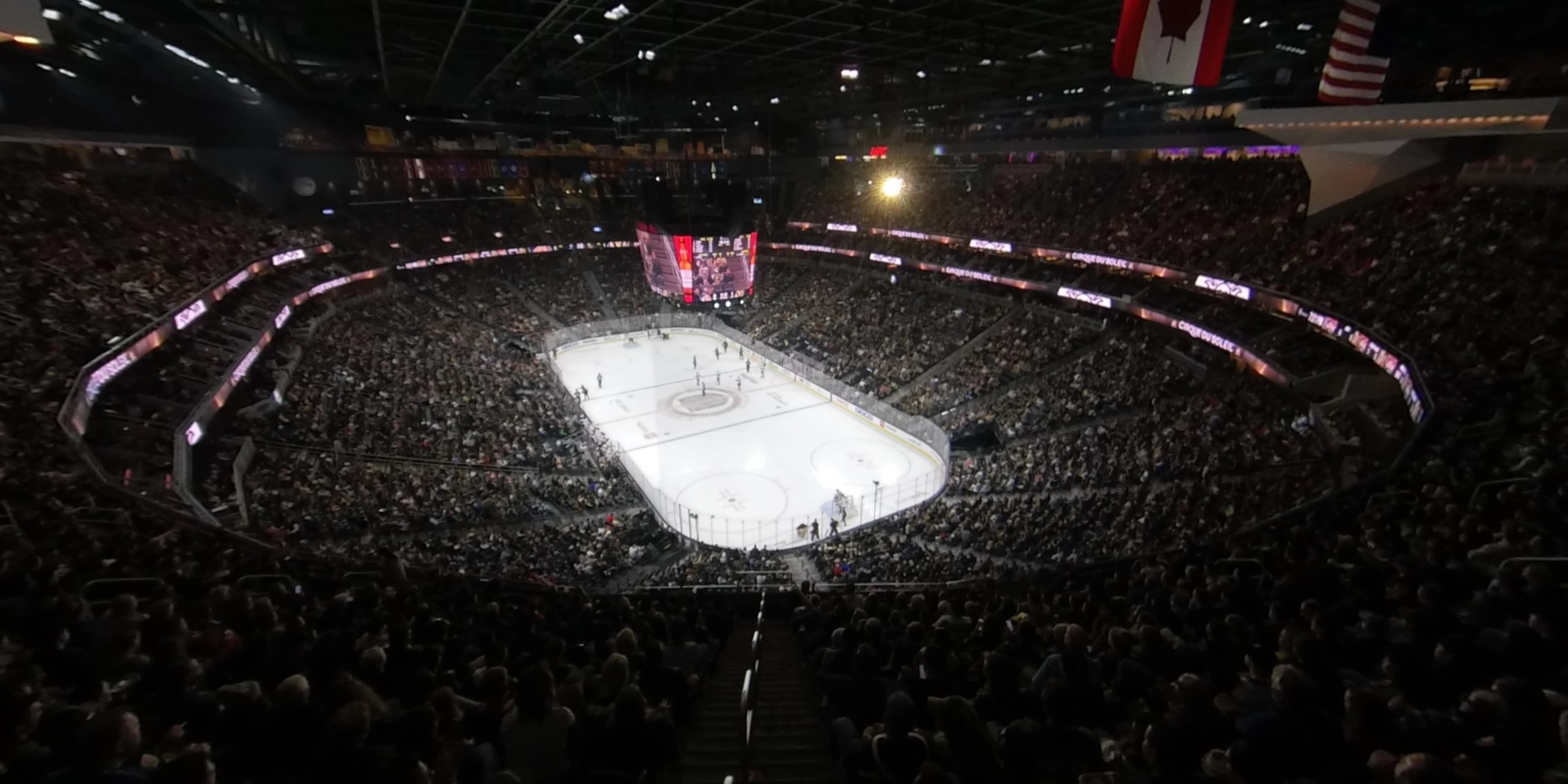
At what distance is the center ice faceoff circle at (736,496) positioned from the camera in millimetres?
19656

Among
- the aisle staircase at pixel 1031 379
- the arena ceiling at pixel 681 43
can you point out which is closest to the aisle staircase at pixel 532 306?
the arena ceiling at pixel 681 43

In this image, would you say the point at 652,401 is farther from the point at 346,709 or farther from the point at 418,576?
the point at 346,709

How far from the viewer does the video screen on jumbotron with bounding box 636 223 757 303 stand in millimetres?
26297

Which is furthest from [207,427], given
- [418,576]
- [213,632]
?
[213,632]

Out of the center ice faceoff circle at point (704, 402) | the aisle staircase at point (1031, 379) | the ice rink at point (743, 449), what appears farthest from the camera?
the center ice faceoff circle at point (704, 402)

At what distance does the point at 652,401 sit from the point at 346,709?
25.7 meters

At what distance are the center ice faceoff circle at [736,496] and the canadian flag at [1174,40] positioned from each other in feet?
46.9

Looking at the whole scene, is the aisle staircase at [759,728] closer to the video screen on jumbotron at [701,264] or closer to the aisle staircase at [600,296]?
the video screen on jumbotron at [701,264]

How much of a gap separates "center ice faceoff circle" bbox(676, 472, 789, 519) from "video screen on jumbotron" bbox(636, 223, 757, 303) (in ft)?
29.2

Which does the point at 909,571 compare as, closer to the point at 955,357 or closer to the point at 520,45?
the point at 955,357

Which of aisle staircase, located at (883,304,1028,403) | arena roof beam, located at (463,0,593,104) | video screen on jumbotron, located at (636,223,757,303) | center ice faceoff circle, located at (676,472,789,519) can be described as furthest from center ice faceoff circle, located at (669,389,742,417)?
arena roof beam, located at (463,0,593,104)

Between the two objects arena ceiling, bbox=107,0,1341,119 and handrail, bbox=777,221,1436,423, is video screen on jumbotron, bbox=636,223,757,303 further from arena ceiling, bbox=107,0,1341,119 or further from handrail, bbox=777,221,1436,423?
handrail, bbox=777,221,1436,423

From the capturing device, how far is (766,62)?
908 inches

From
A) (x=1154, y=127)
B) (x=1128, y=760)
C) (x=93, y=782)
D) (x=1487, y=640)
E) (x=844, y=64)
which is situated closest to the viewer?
(x=93, y=782)
